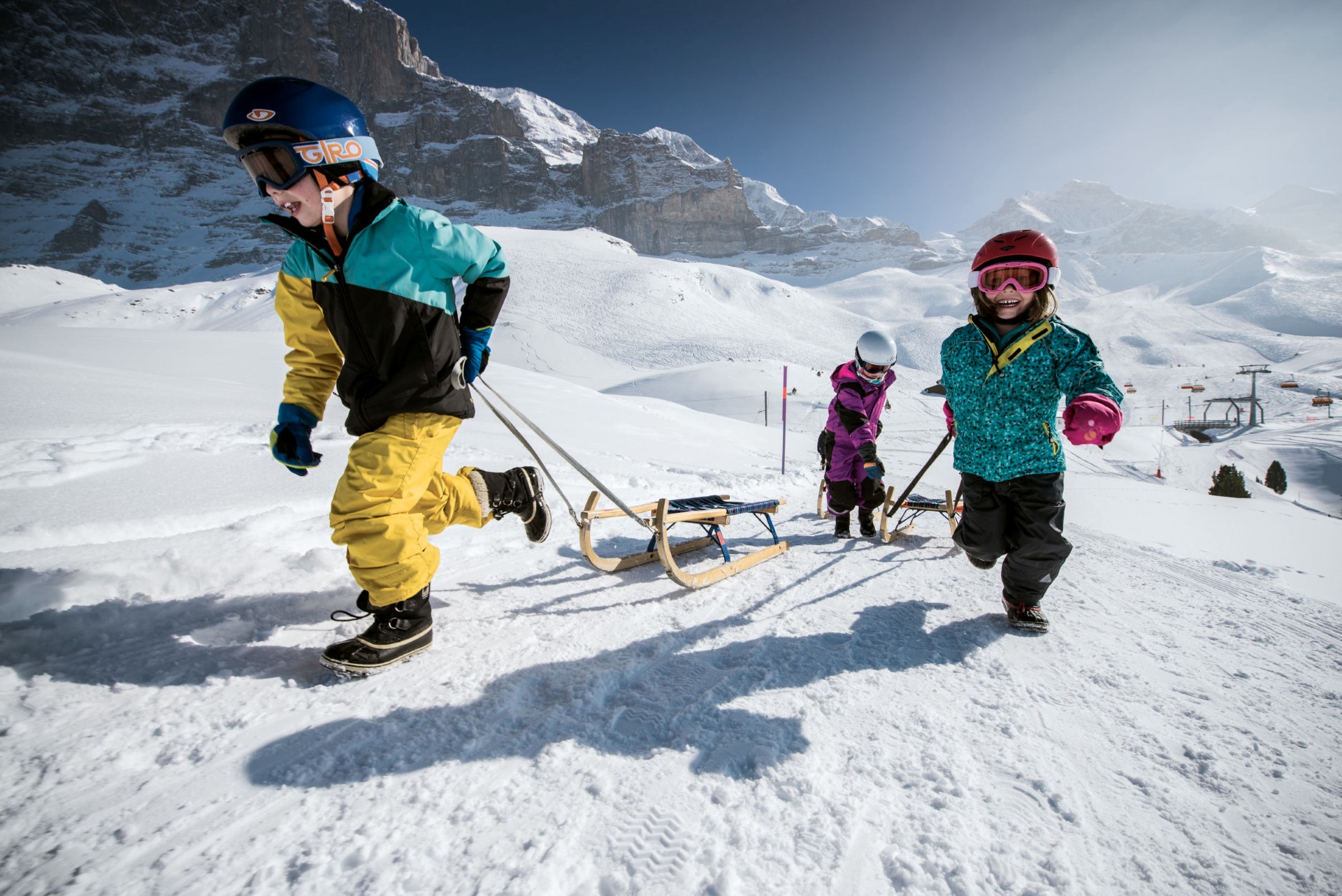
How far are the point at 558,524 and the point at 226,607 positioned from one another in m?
2.04

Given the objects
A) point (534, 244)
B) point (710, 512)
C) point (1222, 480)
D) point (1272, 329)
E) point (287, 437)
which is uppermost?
point (534, 244)

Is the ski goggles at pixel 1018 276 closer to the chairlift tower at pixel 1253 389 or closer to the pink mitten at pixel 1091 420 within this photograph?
the pink mitten at pixel 1091 420

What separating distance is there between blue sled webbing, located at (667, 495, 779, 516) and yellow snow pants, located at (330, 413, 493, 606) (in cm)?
154

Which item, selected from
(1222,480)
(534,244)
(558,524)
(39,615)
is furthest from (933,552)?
(534,244)

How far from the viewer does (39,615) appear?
2.13 meters

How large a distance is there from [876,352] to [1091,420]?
7.73ft

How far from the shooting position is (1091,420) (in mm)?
2246

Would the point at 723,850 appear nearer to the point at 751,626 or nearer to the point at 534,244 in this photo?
the point at 751,626

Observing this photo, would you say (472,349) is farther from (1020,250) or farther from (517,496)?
(1020,250)

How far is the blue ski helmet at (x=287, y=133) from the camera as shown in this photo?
2.01 metres

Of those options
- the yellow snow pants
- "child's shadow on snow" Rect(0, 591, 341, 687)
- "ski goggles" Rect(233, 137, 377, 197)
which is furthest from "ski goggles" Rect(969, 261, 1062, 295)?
"child's shadow on snow" Rect(0, 591, 341, 687)

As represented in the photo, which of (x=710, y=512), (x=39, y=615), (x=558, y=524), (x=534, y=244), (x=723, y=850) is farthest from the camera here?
(x=534, y=244)

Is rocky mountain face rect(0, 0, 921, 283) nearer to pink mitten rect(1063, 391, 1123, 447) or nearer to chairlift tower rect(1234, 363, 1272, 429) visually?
chairlift tower rect(1234, 363, 1272, 429)

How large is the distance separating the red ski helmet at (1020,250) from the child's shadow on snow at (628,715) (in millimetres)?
1793
